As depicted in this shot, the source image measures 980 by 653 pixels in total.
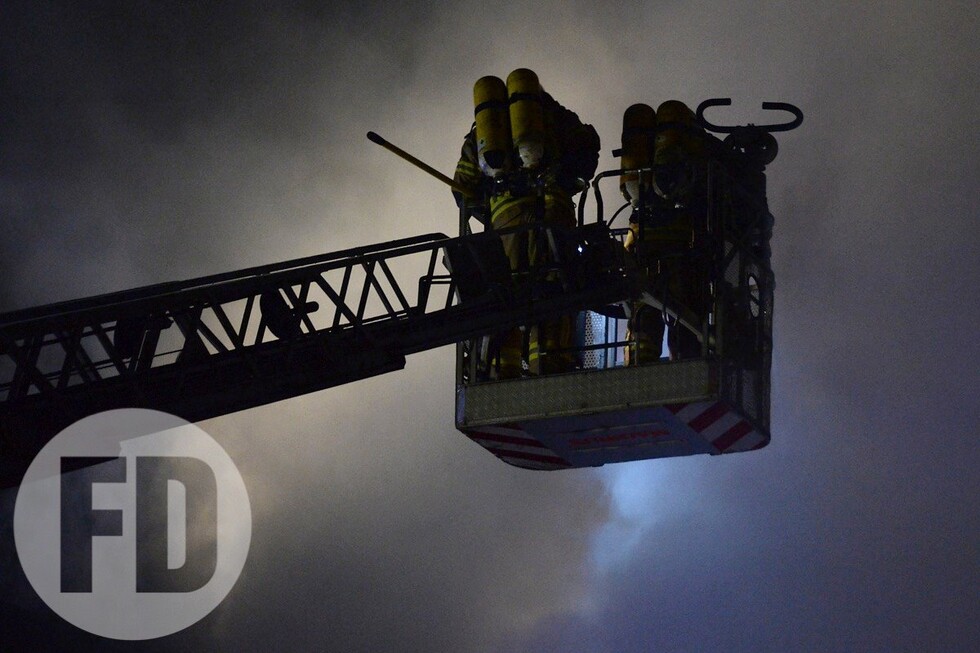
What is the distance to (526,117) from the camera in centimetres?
1467

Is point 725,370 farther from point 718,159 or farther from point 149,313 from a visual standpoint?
point 149,313

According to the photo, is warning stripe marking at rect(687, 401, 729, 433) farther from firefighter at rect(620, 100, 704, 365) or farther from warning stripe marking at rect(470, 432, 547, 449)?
warning stripe marking at rect(470, 432, 547, 449)

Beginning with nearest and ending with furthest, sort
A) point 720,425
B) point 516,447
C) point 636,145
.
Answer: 1. point 720,425
2. point 516,447
3. point 636,145

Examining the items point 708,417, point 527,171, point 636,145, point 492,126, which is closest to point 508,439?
point 708,417

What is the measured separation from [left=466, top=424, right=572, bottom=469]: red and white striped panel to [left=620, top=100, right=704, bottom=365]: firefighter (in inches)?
48.9

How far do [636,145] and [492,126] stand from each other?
5.33ft

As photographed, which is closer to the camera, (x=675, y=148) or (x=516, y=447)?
(x=516, y=447)

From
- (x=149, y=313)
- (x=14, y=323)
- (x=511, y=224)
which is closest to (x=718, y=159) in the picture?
(x=511, y=224)

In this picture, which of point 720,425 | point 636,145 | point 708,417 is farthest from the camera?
point 636,145

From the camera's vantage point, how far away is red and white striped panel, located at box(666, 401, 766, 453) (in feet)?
45.2

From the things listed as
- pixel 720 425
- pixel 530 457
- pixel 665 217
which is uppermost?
pixel 665 217

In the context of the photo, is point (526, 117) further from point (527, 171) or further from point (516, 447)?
point (516, 447)

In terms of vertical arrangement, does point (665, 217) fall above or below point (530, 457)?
above

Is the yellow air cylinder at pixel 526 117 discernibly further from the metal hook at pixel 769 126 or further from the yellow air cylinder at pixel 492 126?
the metal hook at pixel 769 126
